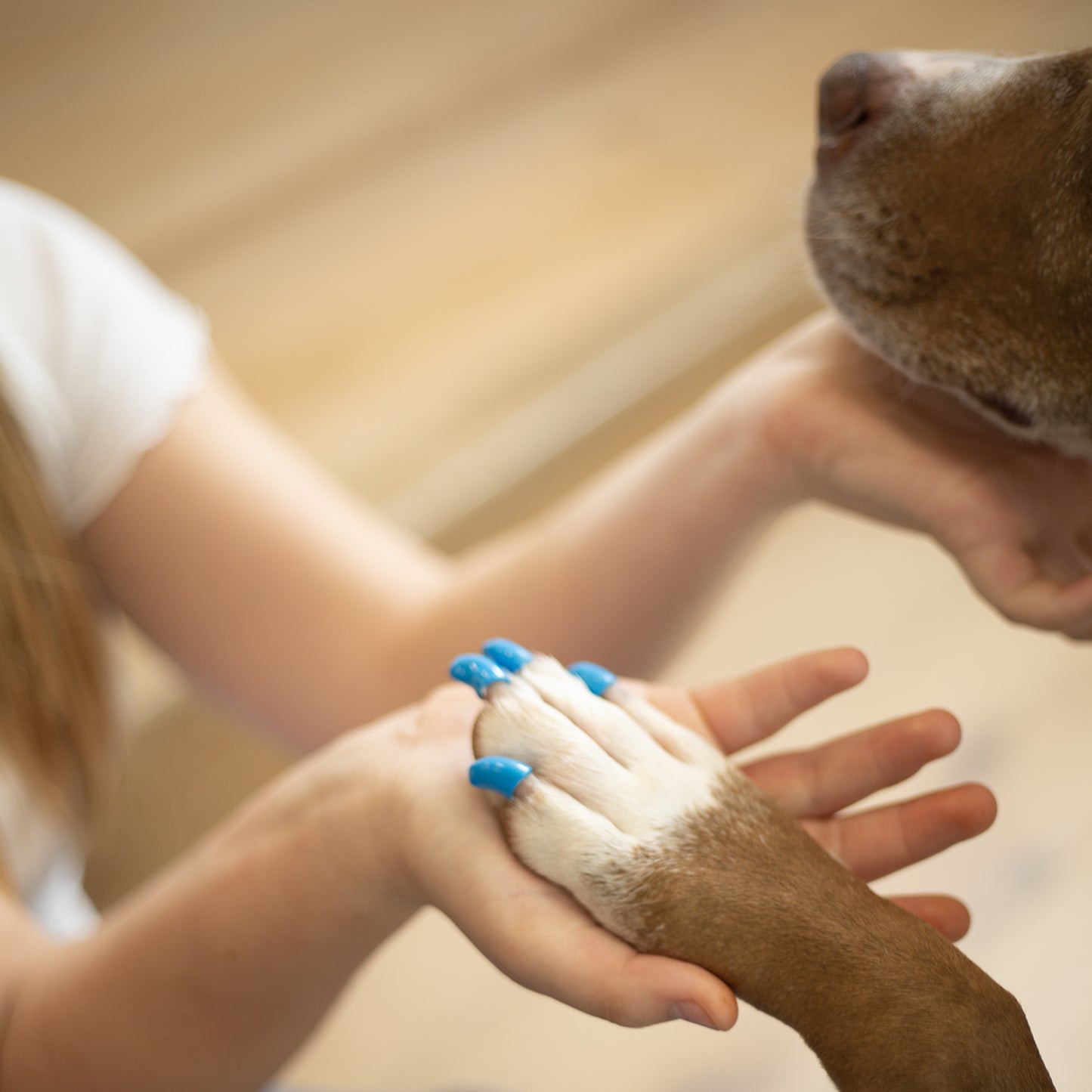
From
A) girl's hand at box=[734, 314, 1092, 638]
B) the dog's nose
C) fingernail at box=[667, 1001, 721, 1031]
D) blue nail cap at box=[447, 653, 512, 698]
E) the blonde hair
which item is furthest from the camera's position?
the blonde hair

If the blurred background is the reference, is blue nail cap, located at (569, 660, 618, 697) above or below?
above

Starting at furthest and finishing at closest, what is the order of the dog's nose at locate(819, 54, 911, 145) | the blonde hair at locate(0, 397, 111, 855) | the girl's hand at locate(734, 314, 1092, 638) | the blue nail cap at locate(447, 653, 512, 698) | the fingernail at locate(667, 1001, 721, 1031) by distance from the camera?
1. the blonde hair at locate(0, 397, 111, 855)
2. the dog's nose at locate(819, 54, 911, 145)
3. the girl's hand at locate(734, 314, 1092, 638)
4. the blue nail cap at locate(447, 653, 512, 698)
5. the fingernail at locate(667, 1001, 721, 1031)

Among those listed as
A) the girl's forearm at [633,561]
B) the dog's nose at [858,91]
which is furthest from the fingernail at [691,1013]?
the dog's nose at [858,91]

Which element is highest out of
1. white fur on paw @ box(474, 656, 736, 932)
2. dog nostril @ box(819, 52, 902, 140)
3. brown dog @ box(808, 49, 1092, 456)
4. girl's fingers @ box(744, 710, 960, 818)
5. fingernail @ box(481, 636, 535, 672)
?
dog nostril @ box(819, 52, 902, 140)

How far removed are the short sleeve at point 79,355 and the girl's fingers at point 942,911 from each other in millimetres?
844

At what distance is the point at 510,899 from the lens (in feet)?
2.03

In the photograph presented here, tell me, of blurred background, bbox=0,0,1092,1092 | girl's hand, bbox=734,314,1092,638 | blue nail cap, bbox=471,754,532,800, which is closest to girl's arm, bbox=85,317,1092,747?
girl's hand, bbox=734,314,1092,638

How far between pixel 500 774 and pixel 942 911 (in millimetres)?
288

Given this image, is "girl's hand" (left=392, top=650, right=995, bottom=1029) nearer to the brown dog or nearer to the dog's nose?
the brown dog

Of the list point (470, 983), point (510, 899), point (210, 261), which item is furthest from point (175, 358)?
point (210, 261)

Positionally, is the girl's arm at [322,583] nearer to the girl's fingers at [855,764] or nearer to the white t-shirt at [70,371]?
the white t-shirt at [70,371]

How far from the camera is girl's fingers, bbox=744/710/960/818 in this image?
0.71 m

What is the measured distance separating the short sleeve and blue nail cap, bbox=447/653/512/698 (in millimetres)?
590

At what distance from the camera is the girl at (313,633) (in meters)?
0.71
